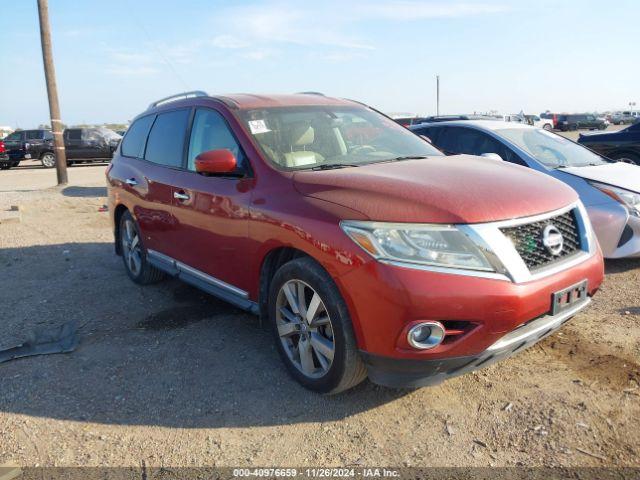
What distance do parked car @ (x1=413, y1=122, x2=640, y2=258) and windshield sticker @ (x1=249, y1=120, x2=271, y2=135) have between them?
7.55 feet

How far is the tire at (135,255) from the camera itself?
527cm

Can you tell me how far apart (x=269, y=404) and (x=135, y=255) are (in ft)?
9.63

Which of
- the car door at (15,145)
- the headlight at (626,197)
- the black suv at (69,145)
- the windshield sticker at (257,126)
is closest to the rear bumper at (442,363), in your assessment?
the windshield sticker at (257,126)

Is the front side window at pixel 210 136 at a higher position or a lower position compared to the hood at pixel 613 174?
higher

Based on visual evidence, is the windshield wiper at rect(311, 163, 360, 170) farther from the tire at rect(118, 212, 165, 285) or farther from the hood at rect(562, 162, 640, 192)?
the hood at rect(562, 162, 640, 192)

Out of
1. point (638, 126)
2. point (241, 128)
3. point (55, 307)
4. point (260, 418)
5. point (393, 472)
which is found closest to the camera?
point (393, 472)

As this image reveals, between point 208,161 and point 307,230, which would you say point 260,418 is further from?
point 208,161

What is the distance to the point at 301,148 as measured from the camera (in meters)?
3.71

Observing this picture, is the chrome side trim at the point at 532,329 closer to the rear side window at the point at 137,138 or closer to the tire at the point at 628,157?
the rear side window at the point at 137,138

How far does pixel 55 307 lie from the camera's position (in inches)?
191

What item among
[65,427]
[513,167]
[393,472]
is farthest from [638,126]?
[65,427]

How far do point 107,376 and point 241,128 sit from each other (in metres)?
1.90

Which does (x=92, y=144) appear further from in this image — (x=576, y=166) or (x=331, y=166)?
(x=331, y=166)

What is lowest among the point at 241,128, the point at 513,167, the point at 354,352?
the point at 354,352
